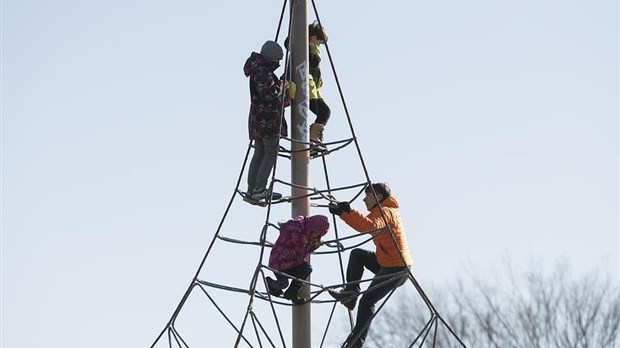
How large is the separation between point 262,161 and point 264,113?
0.43 m

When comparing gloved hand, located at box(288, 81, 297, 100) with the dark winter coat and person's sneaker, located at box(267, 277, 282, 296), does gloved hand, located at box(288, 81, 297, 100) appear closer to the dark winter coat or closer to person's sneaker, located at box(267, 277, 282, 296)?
the dark winter coat

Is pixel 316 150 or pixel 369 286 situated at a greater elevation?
pixel 316 150

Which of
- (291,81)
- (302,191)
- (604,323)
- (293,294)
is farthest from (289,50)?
(604,323)

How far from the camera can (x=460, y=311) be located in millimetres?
30703

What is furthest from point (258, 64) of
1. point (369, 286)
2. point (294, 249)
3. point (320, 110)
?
point (369, 286)

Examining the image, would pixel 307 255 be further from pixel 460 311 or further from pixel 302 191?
pixel 460 311

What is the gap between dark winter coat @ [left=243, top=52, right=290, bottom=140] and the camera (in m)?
12.6

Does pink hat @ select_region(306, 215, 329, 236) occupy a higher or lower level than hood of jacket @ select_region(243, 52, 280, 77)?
lower

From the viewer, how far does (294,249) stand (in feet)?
40.7

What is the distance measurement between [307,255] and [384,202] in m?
0.82

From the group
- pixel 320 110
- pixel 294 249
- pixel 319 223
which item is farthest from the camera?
pixel 320 110

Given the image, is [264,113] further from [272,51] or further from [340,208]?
[340,208]

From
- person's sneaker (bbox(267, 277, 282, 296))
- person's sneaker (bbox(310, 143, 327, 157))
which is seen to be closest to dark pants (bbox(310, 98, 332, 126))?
person's sneaker (bbox(310, 143, 327, 157))

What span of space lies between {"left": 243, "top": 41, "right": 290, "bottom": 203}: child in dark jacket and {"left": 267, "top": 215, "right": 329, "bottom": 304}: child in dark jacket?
17.6 inches
